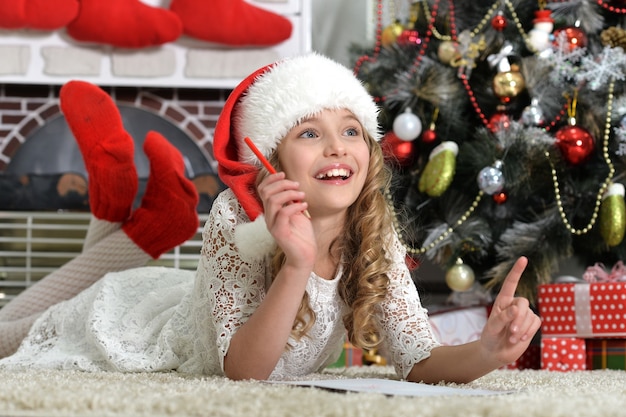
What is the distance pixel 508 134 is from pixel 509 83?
109 mm

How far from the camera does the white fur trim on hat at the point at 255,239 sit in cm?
104

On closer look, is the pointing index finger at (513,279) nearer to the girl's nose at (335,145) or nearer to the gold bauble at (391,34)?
the girl's nose at (335,145)

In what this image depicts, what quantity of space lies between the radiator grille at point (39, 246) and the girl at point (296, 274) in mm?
913

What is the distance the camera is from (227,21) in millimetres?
2217

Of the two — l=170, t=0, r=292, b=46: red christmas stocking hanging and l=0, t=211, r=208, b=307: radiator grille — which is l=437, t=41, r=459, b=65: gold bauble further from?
l=0, t=211, r=208, b=307: radiator grille

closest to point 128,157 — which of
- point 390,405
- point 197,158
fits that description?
point 197,158

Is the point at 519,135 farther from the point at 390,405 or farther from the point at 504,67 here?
the point at 390,405

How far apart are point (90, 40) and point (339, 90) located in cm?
120

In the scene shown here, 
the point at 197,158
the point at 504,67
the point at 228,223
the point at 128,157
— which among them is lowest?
the point at 197,158

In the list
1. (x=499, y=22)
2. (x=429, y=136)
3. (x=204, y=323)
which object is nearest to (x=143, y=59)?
(x=429, y=136)

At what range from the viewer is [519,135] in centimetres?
179

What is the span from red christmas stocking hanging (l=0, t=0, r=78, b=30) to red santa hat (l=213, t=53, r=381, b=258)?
43.3 inches

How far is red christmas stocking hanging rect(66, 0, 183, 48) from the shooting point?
216 cm

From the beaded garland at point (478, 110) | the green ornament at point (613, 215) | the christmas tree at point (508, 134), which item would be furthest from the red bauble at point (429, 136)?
the green ornament at point (613, 215)
